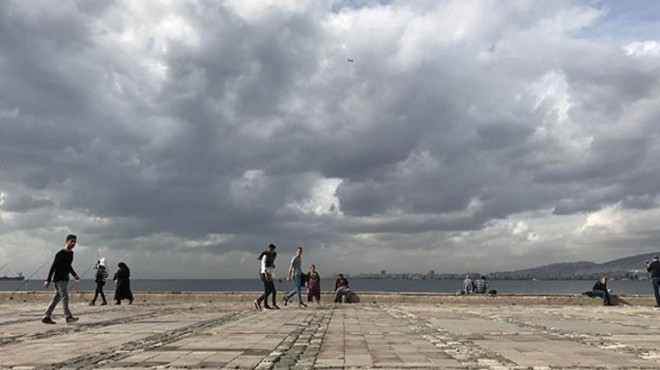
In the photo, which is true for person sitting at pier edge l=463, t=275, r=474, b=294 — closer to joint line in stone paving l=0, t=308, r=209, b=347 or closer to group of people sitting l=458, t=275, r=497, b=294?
group of people sitting l=458, t=275, r=497, b=294

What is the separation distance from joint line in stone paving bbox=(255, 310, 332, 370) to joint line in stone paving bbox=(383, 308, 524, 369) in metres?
1.86

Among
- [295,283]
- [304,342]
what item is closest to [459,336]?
[304,342]

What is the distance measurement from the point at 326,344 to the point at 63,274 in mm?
7514

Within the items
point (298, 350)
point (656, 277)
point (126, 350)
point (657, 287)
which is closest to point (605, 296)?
point (657, 287)

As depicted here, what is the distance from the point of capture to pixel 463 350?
9.17 meters

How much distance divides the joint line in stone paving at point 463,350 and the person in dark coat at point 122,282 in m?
14.0

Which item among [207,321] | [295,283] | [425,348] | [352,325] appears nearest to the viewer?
[425,348]

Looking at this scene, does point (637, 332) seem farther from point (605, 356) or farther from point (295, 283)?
point (295, 283)

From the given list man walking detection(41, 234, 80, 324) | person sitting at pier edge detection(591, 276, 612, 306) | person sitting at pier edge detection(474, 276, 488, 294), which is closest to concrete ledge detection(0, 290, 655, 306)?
person sitting at pier edge detection(591, 276, 612, 306)

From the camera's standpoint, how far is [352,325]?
537 inches

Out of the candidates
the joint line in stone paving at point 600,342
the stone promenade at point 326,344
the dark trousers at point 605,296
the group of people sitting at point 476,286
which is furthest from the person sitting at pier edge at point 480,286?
the joint line in stone paving at point 600,342

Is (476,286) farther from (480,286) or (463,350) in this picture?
(463,350)

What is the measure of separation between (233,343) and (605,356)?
540 centimetres

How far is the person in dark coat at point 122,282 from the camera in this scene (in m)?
23.6
